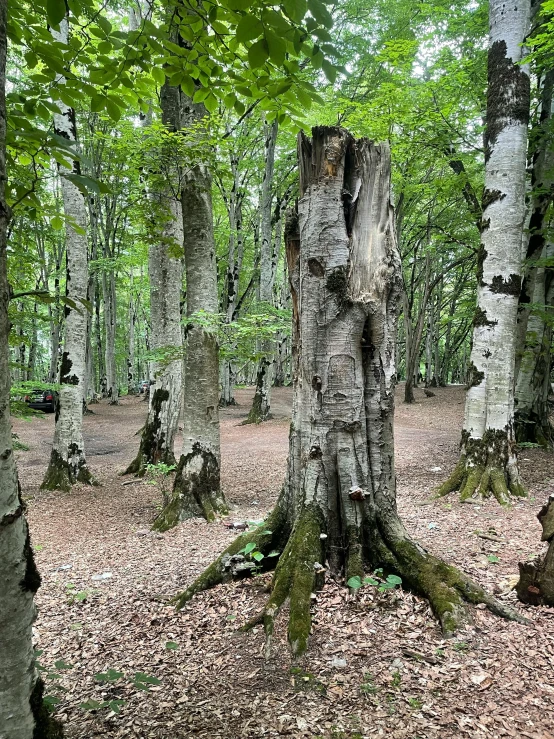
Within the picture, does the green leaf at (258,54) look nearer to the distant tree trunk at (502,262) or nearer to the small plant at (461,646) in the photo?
the small plant at (461,646)

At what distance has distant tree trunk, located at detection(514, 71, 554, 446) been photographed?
892cm

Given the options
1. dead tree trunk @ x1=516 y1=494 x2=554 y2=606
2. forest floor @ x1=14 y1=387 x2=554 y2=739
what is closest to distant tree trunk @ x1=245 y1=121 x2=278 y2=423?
forest floor @ x1=14 y1=387 x2=554 y2=739

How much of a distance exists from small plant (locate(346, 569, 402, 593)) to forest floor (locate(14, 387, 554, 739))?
0.07 m

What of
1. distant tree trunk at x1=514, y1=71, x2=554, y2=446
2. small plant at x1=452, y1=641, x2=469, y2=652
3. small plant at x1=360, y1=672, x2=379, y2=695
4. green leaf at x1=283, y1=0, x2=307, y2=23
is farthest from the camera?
distant tree trunk at x1=514, y1=71, x2=554, y2=446

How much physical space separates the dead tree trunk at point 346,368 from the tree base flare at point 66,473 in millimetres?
6612

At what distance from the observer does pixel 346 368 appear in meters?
3.23

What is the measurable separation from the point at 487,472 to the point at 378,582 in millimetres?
3762

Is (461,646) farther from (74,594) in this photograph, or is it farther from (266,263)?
(266,263)

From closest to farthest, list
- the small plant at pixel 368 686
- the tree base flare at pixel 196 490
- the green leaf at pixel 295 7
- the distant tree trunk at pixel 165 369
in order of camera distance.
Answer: the green leaf at pixel 295 7 < the small plant at pixel 368 686 < the tree base flare at pixel 196 490 < the distant tree trunk at pixel 165 369

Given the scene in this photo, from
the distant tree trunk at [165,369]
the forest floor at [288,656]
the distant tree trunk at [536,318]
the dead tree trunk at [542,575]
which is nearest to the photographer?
the forest floor at [288,656]

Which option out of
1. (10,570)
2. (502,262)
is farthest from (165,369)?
(10,570)

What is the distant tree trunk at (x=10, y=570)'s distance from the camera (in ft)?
4.28

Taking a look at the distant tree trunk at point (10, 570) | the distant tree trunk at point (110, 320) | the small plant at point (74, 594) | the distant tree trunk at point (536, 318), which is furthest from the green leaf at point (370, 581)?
the distant tree trunk at point (110, 320)

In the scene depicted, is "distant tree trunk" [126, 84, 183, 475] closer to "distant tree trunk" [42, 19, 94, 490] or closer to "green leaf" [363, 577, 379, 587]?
"distant tree trunk" [42, 19, 94, 490]
